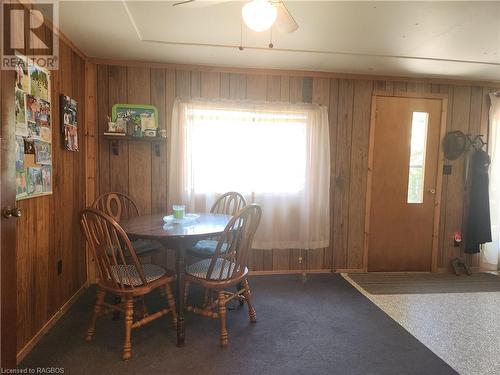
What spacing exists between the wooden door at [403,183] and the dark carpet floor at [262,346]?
3.65ft

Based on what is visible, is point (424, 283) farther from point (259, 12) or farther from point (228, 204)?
point (259, 12)

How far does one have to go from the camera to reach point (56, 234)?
2244 mm

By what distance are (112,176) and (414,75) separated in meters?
3.39

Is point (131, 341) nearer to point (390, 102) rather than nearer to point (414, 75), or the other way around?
point (390, 102)

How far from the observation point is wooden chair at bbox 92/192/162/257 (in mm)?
2434

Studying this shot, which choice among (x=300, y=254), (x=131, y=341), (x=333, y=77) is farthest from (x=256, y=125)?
(x=131, y=341)

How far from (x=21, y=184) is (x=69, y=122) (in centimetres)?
84

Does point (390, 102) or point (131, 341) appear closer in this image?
point (131, 341)

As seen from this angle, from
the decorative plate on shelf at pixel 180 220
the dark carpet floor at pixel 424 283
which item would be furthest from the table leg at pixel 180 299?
the dark carpet floor at pixel 424 283

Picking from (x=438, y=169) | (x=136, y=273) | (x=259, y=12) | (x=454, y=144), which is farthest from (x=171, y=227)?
(x=454, y=144)

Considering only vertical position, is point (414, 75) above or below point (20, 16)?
above

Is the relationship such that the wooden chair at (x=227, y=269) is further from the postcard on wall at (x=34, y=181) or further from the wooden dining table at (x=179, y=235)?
the postcard on wall at (x=34, y=181)

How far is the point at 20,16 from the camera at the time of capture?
5.61 feet

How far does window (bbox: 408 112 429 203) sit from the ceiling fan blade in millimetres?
2328
